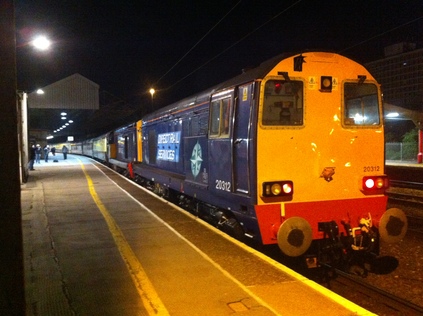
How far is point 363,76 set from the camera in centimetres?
694

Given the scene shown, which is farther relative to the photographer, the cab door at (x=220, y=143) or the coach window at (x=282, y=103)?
the cab door at (x=220, y=143)

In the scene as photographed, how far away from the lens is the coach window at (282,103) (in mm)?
6352

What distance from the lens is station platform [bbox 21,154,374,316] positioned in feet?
15.0

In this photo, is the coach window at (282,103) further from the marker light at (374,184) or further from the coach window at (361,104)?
the marker light at (374,184)

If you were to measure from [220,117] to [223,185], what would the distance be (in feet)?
4.00

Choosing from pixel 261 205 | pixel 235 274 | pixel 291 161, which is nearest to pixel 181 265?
pixel 235 274

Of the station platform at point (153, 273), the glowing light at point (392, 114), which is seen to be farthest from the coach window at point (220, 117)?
the glowing light at point (392, 114)

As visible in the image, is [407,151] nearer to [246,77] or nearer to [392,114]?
[392,114]

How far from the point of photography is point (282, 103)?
6.48 metres

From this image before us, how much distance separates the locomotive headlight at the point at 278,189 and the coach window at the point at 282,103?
0.90 meters

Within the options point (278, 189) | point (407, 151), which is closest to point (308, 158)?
point (278, 189)

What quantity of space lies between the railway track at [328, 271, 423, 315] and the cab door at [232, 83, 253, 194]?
2.07 meters

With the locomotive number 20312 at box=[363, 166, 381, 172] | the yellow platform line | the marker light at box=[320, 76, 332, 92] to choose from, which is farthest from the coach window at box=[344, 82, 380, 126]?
the yellow platform line

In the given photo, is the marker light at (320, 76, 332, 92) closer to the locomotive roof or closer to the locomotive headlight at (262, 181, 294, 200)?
the locomotive roof
